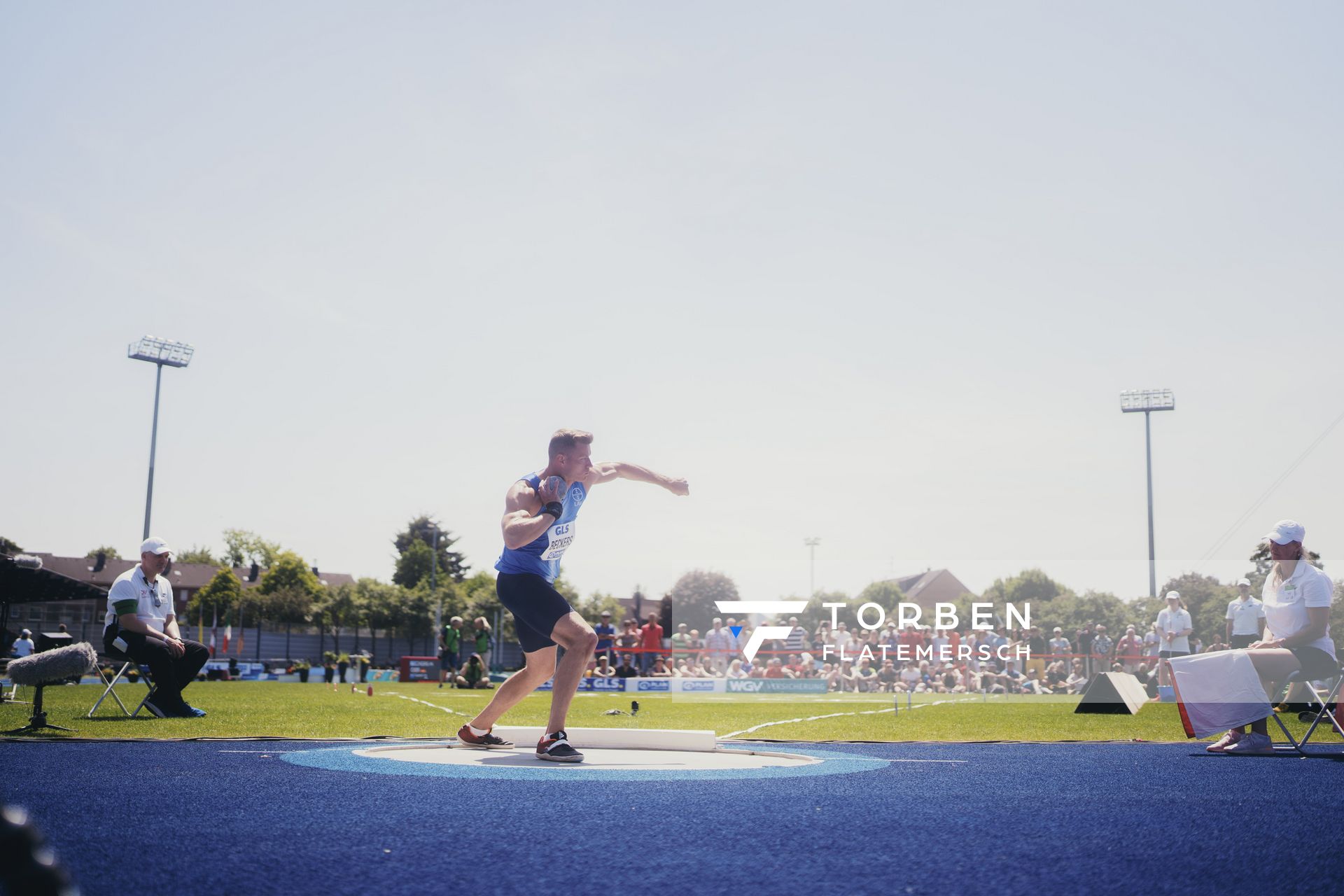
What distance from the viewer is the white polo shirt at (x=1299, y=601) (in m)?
6.95

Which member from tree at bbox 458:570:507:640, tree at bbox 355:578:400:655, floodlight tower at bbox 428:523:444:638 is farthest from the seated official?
tree at bbox 355:578:400:655

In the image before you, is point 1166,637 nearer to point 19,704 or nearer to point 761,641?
point 761,641

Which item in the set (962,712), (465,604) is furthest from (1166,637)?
(465,604)

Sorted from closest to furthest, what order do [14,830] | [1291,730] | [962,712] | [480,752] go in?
1. [14,830]
2. [480,752]
3. [1291,730]
4. [962,712]

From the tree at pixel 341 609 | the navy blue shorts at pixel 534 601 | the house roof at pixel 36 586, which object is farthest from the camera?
the tree at pixel 341 609

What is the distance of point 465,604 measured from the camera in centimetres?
7131

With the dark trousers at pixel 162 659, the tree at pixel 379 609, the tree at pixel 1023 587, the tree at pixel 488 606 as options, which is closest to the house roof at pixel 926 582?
the tree at pixel 1023 587

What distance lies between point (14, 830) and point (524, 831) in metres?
2.30

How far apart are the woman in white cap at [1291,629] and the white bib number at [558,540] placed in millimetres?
4641

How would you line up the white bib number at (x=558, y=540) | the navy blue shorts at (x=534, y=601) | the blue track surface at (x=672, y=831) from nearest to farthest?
1. the blue track surface at (x=672, y=831)
2. the navy blue shorts at (x=534, y=601)
3. the white bib number at (x=558, y=540)

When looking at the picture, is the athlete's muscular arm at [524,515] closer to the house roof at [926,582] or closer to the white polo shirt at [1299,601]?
the white polo shirt at [1299,601]

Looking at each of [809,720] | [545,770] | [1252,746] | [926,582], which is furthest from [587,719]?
[926,582]

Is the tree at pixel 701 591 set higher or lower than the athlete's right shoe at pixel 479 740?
higher

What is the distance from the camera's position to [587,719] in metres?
12.1
